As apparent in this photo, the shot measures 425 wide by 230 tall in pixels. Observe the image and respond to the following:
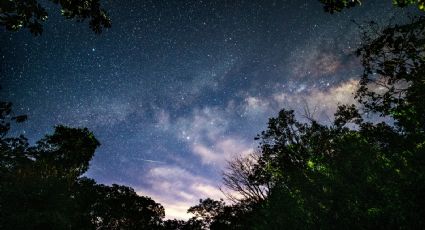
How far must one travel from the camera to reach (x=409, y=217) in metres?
7.50

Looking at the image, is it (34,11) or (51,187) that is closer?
(34,11)

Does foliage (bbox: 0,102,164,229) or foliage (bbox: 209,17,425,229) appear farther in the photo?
foliage (bbox: 0,102,164,229)

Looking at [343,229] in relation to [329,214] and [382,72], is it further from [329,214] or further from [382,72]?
[382,72]

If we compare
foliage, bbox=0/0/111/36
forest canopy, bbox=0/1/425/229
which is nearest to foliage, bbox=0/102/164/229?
forest canopy, bbox=0/1/425/229

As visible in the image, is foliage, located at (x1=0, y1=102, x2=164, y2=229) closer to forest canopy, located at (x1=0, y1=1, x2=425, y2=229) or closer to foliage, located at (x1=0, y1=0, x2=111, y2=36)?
forest canopy, located at (x1=0, y1=1, x2=425, y2=229)

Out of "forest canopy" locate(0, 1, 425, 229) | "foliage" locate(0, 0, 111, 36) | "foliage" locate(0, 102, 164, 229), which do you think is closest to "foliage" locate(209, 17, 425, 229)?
"forest canopy" locate(0, 1, 425, 229)

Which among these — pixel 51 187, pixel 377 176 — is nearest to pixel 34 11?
pixel 377 176

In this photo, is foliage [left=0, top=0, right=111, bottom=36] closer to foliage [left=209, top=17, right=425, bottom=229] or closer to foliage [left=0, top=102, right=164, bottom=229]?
foliage [left=209, top=17, right=425, bottom=229]

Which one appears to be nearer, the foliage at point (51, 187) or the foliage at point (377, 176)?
the foliage at point (377, 176)

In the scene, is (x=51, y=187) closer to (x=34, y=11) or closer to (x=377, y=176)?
(x=34, y=11)

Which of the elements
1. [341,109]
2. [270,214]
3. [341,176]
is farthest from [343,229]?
[341,109]

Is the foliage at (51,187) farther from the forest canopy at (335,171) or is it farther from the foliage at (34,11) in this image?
the foliage at (34,11)

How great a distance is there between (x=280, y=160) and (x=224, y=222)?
23345mm

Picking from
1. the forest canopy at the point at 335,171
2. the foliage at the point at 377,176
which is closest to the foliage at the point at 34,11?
the forest canopy at the point at 335,171
